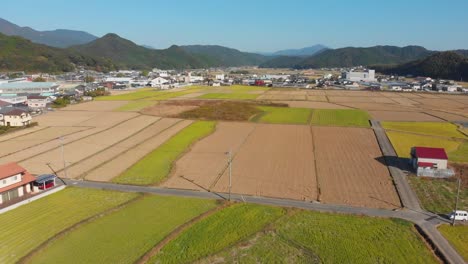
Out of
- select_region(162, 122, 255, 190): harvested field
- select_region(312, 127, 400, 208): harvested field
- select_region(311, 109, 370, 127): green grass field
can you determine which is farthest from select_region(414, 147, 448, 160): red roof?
select_region(311, 109, 370, 127): green grass field

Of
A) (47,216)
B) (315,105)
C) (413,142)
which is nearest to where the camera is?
(47,216)

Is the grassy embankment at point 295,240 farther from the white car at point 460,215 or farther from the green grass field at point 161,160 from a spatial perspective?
the green grass field at point 161,160

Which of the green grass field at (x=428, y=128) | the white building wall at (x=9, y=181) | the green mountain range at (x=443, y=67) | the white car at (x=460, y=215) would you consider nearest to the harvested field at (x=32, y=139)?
the white building wall at (x=9, y=181)

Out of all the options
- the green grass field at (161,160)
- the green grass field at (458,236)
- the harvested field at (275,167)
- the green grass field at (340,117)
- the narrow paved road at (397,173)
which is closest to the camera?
the green grass field at (458,236)

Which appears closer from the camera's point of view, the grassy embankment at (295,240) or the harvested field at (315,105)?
the grassy embankment at (295,240)

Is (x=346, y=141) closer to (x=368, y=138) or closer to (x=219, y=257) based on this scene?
(x=368, y=138)

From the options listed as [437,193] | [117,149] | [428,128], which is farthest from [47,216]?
[428,128]

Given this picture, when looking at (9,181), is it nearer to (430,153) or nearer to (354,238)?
(354,238)
